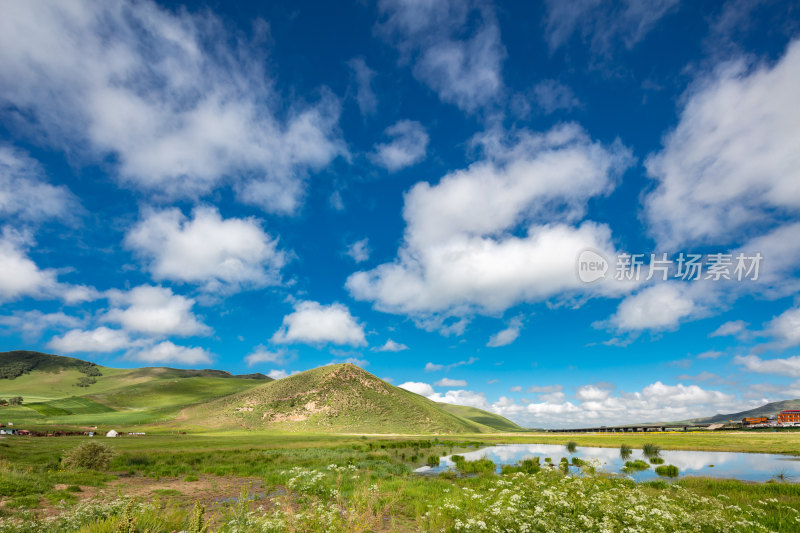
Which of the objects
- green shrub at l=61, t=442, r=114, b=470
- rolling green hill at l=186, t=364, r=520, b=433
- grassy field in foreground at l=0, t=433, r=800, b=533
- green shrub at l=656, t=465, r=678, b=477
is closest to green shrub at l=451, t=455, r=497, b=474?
grassy field in foreground at l=0, t=433, r=800, b=533

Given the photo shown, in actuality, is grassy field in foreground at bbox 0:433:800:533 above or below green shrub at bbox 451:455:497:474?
above

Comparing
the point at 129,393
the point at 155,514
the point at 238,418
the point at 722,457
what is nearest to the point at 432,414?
the point at 238,418

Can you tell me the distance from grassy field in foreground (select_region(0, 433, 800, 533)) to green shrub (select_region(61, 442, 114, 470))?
0.81 m

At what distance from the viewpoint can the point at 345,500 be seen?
16172 mm

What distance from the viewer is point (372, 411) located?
13350cm

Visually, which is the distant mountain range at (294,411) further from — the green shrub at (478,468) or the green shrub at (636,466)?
the green shrub at (636,466)

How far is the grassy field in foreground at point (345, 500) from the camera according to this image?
30.5ft

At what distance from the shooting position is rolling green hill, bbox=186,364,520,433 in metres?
121

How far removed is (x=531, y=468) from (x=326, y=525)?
24684mm

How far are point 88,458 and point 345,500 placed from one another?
85.4 ft

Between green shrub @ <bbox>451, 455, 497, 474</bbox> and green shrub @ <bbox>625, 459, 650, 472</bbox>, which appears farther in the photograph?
green shrub @ <bbox>625, 459, 650, 472</bbox>

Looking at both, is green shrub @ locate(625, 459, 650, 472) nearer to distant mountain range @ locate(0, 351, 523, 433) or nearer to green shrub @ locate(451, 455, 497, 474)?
green shrub @ locate(451, 455, 497, 474)

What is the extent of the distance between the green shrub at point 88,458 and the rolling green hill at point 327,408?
8920 cm

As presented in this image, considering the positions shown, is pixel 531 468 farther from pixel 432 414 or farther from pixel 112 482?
pixel 432 414
